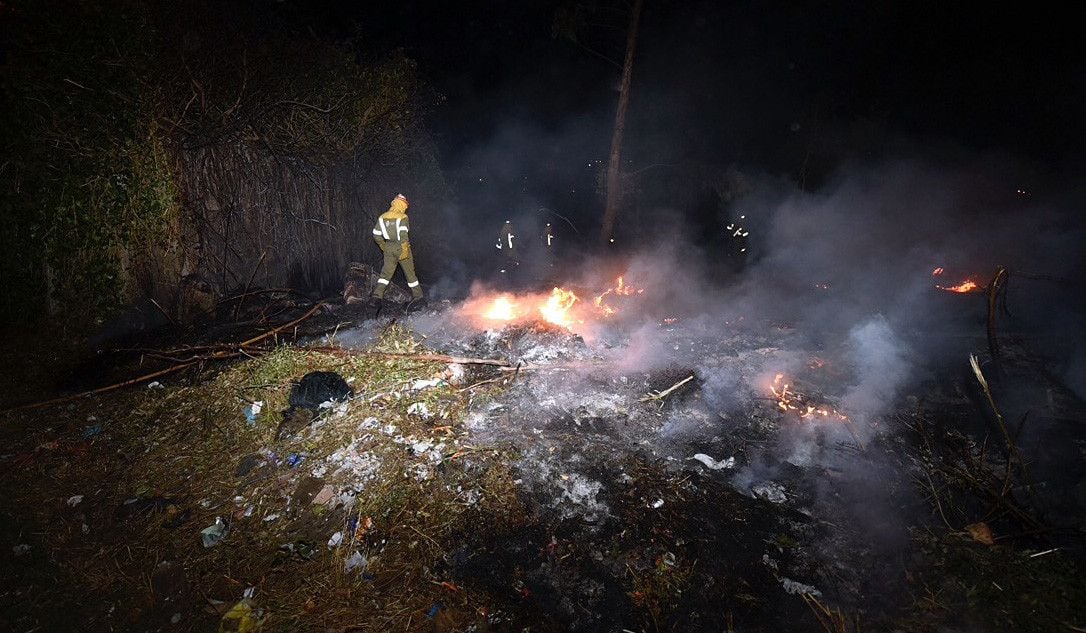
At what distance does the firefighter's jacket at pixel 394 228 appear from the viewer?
7.54 metres

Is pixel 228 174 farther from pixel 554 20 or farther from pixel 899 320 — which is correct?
pixel 899 320

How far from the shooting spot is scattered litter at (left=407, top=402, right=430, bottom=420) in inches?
177

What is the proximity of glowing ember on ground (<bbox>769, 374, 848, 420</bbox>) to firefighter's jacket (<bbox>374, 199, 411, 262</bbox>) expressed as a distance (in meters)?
6.14

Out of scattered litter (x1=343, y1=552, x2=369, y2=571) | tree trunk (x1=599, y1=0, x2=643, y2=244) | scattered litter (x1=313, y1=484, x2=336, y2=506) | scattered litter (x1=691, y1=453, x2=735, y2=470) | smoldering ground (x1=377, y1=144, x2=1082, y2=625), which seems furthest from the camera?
tree trunk (x1=599, y1=0, x2=643, y2=244)

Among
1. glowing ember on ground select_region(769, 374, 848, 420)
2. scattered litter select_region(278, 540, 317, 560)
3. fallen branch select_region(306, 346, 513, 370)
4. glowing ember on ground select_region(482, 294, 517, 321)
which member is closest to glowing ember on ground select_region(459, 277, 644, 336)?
glowing ember on ground select_region(482, 294, 517, 321)

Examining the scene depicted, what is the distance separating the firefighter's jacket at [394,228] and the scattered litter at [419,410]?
3929mm

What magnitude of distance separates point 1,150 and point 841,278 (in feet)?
45.0

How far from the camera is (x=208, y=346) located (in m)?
5.57

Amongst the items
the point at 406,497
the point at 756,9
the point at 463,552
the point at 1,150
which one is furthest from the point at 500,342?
the point at 756,9

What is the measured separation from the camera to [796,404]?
4789 millimetres

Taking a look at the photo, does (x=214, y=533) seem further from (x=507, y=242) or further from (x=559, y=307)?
(x=507, y=242)

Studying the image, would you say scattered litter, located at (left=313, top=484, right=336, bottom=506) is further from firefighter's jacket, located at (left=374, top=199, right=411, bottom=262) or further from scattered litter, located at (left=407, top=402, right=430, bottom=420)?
firefighter's jacket, located at (left=374, top=199, right=411, bottom=262)

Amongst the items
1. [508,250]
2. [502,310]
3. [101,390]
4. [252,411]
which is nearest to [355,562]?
[252,411]

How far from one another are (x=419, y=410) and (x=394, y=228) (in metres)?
4.14
